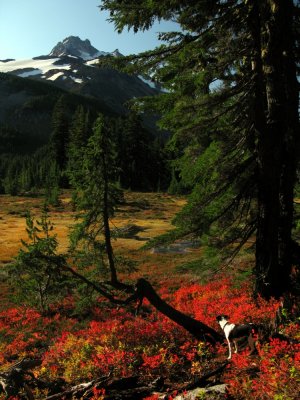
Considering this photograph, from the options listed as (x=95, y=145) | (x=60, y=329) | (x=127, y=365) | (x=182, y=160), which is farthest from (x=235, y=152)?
(x=95, y=145)

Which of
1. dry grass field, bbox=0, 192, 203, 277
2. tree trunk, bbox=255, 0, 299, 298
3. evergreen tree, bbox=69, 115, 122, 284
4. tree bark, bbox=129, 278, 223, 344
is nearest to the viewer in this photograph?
tree trunk, bbox=255, 0, 299, 298

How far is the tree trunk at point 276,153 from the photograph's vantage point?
28.3ft

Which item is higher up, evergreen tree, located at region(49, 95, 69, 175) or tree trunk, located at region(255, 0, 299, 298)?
evergreen tree, located at region(49, 95, 69, 175)

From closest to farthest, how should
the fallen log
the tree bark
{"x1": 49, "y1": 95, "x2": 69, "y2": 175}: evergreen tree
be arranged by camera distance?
the fallen log, the tree bark, {"x1": 49, "y1": 95, "x2": 69, "y2": 175}: evergreen tree

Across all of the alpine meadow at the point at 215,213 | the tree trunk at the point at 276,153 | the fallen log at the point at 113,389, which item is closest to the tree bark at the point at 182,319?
the alpine meadow at the point at 215,213

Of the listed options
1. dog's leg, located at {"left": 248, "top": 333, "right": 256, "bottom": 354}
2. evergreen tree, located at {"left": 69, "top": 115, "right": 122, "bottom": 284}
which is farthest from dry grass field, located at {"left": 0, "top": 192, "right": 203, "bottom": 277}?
dog's leg, located at {"left": 248, "top": 333, "right": 256, "bottom": 354}

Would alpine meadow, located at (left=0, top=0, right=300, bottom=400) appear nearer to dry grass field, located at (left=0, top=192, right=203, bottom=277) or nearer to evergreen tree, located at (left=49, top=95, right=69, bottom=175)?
dry grass field, located at (left=0, top=192, right=203, bottom=277)

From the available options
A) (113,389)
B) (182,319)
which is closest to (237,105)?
(182,319)

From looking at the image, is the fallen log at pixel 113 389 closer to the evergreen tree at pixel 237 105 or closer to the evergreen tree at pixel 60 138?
the evergreen tree at pixel 237 105

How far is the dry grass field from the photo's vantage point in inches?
1283

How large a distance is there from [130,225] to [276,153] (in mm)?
40750

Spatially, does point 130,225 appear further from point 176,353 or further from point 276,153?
point 276,153

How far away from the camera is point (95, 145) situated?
2255 cm

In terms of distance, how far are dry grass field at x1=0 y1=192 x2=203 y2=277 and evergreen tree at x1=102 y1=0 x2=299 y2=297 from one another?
374 inches
